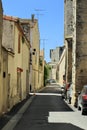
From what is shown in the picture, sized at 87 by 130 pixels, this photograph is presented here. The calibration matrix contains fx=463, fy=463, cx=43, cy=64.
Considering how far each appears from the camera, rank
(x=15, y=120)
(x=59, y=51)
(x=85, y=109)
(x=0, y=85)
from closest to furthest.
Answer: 1. (x=15, y=120)
2. (x=0, y=85)
3. (x=85, y=109)
4. (x=59, y=51)

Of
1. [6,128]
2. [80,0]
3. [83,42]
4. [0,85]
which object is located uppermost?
[80,0]

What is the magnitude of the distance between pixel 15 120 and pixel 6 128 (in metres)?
3.36

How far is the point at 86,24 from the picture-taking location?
3300 cm

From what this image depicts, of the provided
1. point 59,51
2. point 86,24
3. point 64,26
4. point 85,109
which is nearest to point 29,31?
point 64,26

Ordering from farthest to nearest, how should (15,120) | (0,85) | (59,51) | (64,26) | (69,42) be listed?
1. (59,51)
2. (64,26)
3. (69,42)
4. (0,85)
5. (15,120)

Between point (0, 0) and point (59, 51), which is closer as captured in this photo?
point (0, 0)

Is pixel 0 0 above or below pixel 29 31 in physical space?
below

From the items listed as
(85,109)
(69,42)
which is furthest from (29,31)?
(85,109)

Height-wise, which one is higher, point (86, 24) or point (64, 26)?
point (64, 26)

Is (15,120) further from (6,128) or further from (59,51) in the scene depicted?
(59,51)

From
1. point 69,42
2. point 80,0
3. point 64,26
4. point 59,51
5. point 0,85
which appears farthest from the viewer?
point 59,51

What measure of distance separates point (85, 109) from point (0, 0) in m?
6.88

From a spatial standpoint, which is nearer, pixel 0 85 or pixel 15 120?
pixel 15 120

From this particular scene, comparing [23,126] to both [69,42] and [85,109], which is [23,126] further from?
[69,42]
